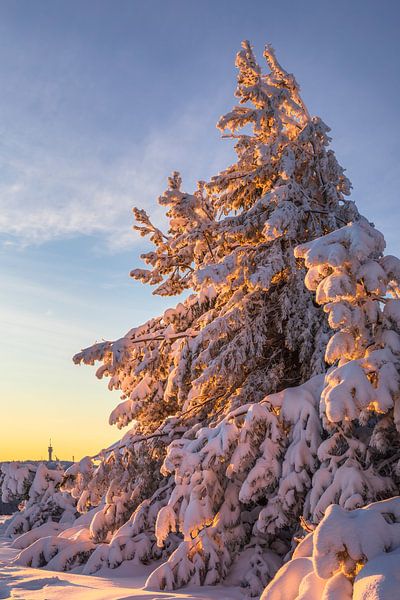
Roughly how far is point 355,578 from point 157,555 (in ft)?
23.1

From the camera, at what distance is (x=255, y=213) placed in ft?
35.0

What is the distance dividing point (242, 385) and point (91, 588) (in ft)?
14.8

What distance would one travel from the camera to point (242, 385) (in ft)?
34.0

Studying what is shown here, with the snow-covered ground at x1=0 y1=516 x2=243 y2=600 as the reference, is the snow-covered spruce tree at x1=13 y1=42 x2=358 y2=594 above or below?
above

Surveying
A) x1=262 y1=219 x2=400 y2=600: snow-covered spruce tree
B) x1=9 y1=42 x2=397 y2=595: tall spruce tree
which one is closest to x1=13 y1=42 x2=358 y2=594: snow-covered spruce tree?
x1=9 y1=42 x2=397 y2=595: tall spruce tree

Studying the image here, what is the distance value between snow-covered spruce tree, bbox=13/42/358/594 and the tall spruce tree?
0.03 meters

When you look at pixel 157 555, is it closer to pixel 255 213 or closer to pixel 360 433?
pixel 360 433

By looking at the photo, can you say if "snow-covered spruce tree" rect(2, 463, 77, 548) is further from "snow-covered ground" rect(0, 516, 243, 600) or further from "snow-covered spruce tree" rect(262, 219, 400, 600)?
"snow-covered spruce tree" rect(262, 219, 400, 600)

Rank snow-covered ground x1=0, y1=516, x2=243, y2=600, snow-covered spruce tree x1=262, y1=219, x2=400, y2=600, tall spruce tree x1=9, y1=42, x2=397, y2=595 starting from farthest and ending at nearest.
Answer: tall spruce tree x1=9, y1=42, x2=397, y2=595 < snow-covered ground x1=0, y1=516, x2=243, y2=600 < snow-covered spruce tree x1=262, y1=219, x2=400, y2=600

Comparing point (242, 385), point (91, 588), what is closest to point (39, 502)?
point (242, 385)

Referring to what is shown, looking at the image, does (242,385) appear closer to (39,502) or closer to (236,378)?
(236,378)

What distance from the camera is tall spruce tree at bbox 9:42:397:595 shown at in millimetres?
7488

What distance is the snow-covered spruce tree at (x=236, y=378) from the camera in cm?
766

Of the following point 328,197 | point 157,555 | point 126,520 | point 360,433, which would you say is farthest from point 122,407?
point 328,197
